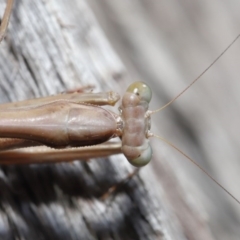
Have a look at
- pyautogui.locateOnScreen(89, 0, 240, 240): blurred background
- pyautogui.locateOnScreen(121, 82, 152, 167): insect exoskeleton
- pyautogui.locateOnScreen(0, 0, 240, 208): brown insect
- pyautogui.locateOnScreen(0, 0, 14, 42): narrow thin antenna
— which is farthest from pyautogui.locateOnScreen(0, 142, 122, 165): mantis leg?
pyautogui.locateOnScreen(89, 0, 240, 240): blurred background

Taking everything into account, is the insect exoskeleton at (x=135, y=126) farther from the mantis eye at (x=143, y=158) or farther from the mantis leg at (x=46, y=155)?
the mantis leg at (x=46, y=155)

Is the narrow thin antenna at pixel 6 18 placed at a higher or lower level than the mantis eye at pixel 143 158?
higher

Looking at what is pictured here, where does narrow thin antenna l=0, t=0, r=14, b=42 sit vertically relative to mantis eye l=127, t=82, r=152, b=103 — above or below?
above

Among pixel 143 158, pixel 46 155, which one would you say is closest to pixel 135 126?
pixel 143 158

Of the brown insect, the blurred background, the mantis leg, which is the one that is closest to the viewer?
the brown insect

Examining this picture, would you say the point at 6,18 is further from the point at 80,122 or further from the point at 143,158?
the point at 143,158

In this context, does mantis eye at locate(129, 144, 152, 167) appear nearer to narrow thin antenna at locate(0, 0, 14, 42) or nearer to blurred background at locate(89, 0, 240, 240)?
narrow thin antenna at locate(0, 0, 14, 42)

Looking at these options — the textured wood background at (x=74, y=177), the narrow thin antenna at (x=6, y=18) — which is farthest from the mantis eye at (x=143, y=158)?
the narrow thin antenna at (x=6, y=18)

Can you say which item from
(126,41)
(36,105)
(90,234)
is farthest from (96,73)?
(126,41)
